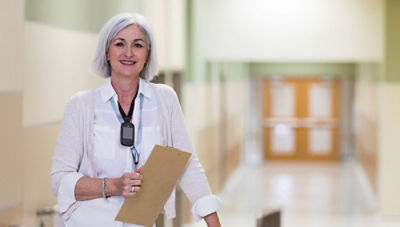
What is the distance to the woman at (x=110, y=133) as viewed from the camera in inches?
122

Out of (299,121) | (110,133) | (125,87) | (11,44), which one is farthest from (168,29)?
(299,121)

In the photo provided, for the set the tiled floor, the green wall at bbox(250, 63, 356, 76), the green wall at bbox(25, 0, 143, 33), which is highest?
the green wall at bbox(250, 63, 356, 76)

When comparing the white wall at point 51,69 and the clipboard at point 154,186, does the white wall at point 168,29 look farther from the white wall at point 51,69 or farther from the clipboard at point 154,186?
the clipboard at point 154,186

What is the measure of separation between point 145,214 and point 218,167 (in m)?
15.6

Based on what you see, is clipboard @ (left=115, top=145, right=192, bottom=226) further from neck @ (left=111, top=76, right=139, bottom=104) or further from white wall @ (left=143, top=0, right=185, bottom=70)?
white wall @ (left=143, top=0, right=185, bottom=70)

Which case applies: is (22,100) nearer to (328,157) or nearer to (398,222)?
(398,222)

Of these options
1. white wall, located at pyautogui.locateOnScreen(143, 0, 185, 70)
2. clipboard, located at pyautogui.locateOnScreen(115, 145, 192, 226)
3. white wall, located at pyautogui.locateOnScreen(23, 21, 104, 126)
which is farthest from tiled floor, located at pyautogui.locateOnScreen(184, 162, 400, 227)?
clipboard, located at pyautogui.locateOnScreen(115, 145, 192, 226)

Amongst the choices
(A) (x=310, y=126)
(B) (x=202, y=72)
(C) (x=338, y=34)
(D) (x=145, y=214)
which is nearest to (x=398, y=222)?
(C) (x=338, y=34)

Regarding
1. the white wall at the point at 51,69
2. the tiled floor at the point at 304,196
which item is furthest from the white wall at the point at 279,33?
the white wall at the point at 51,69

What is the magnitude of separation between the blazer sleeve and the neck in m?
0.19

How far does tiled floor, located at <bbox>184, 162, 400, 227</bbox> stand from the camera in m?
15.2

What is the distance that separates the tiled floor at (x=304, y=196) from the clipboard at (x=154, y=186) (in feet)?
28.9

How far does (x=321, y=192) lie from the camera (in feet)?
65.9

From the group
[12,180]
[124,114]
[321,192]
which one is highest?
[124,114]
